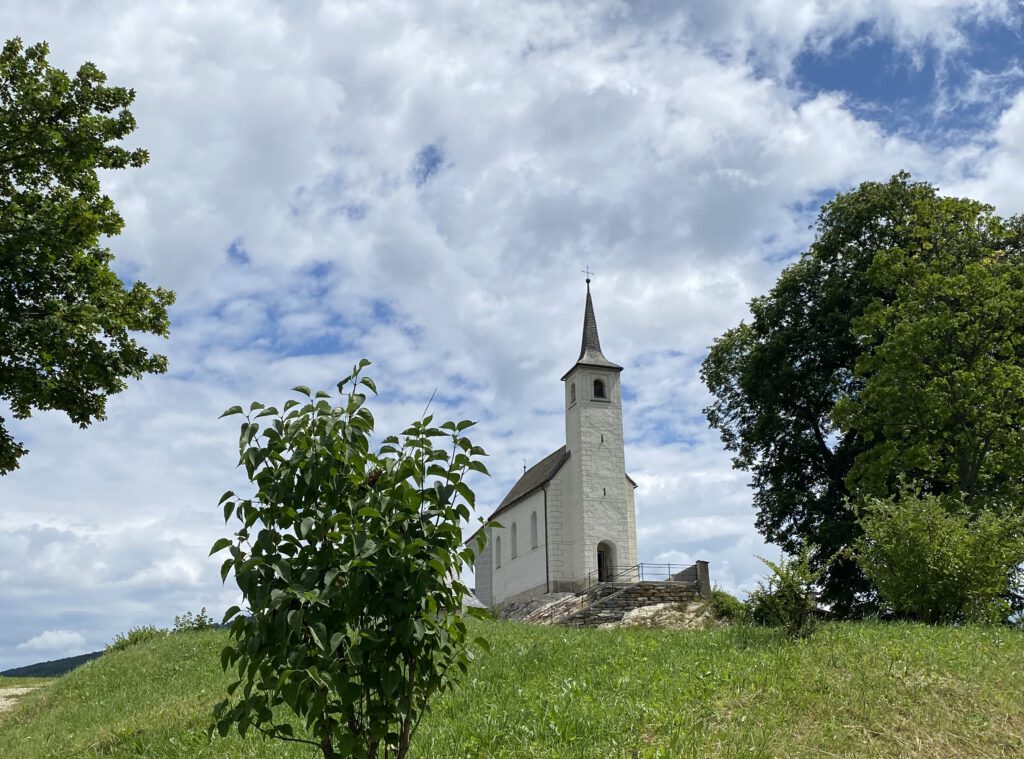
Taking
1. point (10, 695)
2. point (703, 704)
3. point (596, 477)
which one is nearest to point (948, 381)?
point (596, 477)

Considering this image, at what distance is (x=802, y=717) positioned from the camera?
29.4ft

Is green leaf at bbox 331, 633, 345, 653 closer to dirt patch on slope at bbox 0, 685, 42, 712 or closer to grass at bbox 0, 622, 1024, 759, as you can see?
grass at bbox 0, 622, 1024, 759

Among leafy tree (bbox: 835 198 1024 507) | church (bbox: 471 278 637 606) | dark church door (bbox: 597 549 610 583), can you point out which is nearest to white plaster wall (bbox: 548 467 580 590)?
church (bbox: 471 278 637 606)

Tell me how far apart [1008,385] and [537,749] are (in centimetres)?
2130

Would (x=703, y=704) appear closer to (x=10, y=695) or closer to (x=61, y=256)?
(x=61, y=256)

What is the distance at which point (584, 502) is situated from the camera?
40.5 metres

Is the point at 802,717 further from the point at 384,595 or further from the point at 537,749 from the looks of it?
the point at 384,595

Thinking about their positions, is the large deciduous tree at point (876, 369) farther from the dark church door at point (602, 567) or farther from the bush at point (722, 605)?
the dark church door at point (602, 567)

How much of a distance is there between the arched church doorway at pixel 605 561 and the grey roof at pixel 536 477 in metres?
3.94

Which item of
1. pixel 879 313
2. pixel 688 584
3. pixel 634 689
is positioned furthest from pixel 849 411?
pixel 634 689

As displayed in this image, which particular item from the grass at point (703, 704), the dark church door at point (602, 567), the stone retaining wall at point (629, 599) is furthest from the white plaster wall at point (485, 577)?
the grass at point (703, 704)

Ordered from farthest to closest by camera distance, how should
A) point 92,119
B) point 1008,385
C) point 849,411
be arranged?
1. point 849,411
2. point 1008,385
3. point 92,119

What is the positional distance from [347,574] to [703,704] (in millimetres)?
5770

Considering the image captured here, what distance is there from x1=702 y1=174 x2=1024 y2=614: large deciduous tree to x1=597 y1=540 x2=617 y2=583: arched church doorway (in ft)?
29.8
